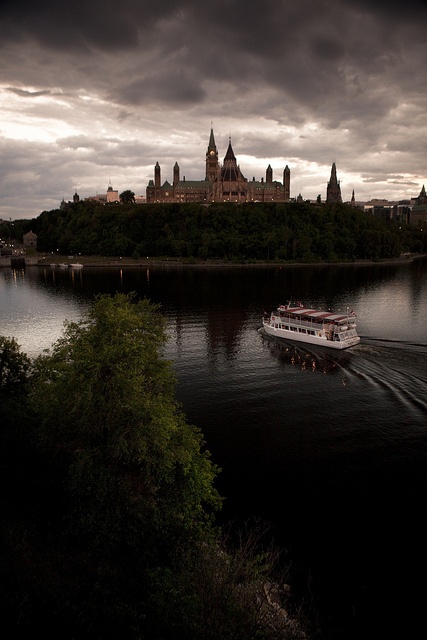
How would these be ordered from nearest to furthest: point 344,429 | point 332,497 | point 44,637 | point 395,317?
point 44,637
point 332,497
point 344,429
point 395,317

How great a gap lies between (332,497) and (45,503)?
58.0 feet

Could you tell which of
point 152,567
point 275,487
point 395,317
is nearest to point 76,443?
point 152,567

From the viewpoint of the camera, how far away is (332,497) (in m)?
27.9

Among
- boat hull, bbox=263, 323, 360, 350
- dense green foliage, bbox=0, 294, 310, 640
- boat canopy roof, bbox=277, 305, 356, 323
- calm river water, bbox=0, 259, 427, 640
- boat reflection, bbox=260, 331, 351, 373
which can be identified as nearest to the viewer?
dense green foliage, bbox=0, 294, 310, 640

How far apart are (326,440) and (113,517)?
20320 mm

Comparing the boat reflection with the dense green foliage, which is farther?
the boat reflection

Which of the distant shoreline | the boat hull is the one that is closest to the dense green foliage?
the boat hull

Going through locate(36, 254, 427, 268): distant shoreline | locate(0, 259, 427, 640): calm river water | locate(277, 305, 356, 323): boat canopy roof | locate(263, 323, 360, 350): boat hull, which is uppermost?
locate(36, 254, 427, 268): distant shoreline

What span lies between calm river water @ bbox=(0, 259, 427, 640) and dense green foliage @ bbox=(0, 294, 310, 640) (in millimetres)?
3699

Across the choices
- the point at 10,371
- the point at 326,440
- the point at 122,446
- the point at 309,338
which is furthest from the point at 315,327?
the point at 122,446

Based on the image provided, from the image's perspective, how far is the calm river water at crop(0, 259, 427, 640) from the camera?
22.0 metres

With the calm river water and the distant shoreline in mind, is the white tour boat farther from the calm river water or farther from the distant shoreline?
the distant shoreline

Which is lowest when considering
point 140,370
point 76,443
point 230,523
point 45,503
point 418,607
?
point 418,607

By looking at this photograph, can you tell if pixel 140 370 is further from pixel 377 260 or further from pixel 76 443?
pixel 377 260
